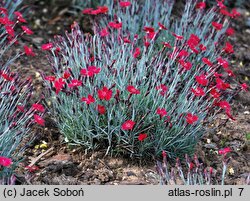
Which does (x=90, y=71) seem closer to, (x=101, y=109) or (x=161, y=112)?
(x=101, y=109)

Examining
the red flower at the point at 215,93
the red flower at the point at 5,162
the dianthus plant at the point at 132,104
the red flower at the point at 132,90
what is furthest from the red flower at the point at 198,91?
the red flower at the point at 5,162

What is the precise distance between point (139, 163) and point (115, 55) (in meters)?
0.77

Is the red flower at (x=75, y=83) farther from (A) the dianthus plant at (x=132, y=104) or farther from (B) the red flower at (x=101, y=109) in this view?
(B) the red flower at (x=101, y=109)

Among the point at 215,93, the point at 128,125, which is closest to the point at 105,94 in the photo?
the point at 128,125

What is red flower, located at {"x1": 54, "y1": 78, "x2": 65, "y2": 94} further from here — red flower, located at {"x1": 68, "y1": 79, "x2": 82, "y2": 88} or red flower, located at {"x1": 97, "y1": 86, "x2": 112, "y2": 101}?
red flower, located at {"x1": 97, "y1": 86, "x2": 112, "y2": 101}

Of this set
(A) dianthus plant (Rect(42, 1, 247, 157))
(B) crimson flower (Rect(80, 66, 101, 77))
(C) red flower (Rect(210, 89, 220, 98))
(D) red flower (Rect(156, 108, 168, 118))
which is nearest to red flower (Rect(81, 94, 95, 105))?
(A) dianthus plant (Rect(42, 1, 247, 157))

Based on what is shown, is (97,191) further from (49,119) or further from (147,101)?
(49,119)

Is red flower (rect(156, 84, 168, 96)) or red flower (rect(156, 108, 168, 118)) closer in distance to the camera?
red flower (rect(156, 108, 168, 118))

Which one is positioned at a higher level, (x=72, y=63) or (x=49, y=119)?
(x=72, y=63)

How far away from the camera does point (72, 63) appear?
3.96 metres

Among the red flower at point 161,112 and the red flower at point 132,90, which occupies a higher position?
the red flower at point 132,90

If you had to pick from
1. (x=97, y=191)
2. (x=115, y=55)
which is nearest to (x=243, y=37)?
(x=115, y=55)

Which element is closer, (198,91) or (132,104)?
Result: (198,91)

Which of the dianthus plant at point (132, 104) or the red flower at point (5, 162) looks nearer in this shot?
the red flower at point (5, 162)
